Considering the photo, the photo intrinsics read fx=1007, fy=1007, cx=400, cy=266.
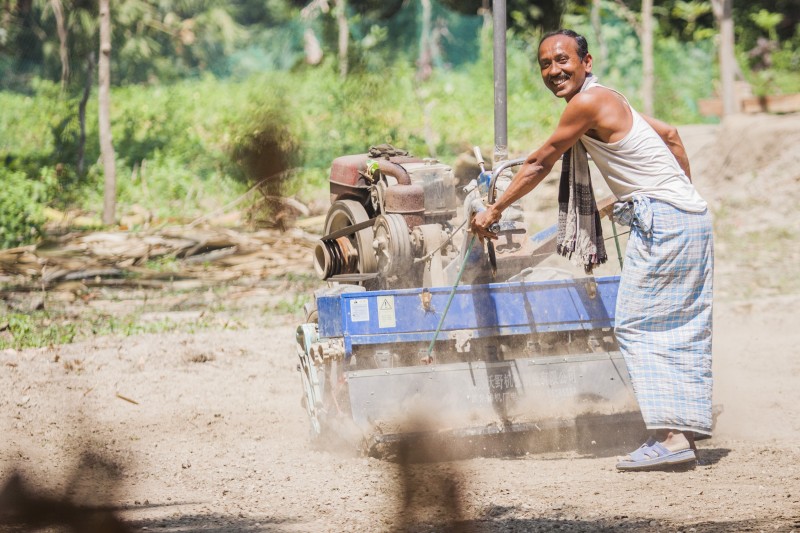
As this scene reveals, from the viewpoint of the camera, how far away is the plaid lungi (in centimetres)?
443

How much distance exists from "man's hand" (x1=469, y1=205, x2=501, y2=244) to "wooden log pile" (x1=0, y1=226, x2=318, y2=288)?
235 inches

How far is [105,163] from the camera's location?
1348 cm

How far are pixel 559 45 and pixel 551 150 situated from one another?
0.47m

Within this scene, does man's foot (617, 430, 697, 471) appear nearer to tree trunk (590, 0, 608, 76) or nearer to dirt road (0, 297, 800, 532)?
dirt road (0, 297, 800, 532)

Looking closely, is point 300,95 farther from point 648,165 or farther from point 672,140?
point 648,165

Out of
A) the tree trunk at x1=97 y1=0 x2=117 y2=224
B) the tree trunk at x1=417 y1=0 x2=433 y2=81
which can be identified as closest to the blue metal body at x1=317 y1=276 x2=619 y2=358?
the tree trunk at x1=97 y1=0 x2=117 y2=224

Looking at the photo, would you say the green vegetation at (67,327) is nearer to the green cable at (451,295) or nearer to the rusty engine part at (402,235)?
the rusty engine part at (402,235)

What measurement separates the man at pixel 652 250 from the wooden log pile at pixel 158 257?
617cm

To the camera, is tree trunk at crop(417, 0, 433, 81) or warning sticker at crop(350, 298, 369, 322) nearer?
warning sticker at crop(350, 298, 369, 322)

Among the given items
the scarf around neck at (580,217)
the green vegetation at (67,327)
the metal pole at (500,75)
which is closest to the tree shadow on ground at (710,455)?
the scarf around neck at (580,217)

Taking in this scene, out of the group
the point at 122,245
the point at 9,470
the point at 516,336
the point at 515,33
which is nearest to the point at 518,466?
the point at 516,336

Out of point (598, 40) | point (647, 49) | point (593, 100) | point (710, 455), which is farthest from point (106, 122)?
point (598, 40)

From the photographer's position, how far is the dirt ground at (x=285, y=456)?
389 centimetres

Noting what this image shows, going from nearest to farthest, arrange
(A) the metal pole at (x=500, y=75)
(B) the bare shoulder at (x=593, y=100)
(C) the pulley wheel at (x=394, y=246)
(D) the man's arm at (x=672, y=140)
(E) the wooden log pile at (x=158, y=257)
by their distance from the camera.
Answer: (B) the bare shoulder at (x=593, y=100), (D) the man's arm at (x=672, y=140), (C) the pulley wheel at (x=394, y=246), (A) the metal pole at (x=500, y=75), (E) the wooden log pile at (x=158, y=257)
